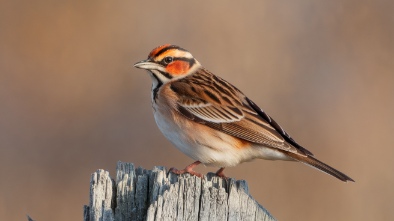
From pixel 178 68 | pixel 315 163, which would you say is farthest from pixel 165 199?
pixel 178 68

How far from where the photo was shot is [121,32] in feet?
43.1

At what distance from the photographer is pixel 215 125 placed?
8617 millimetres

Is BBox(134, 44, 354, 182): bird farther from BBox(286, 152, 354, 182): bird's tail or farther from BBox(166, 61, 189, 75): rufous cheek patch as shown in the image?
BBox(166, 61, 189, 75): rufous cheek patch

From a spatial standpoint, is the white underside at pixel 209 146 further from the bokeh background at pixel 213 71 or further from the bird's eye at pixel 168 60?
the bokeh background at pixel 213 71

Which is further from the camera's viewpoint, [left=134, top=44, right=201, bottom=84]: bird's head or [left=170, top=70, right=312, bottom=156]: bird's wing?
[left=134, top=44, right=201, bottom=84]: bird's head

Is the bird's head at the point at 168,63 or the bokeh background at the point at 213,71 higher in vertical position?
the bokeh background at the point at 213,71

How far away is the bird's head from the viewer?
8.84m

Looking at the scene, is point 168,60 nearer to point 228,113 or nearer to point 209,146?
point 228,113

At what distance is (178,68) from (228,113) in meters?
0.82

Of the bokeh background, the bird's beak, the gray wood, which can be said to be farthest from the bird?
the bokeh background

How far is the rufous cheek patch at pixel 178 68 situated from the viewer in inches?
356

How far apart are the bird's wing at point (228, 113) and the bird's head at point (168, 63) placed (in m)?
0.17

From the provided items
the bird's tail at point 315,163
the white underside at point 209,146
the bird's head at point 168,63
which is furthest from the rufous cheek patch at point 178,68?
the bird's tail at point 315,163

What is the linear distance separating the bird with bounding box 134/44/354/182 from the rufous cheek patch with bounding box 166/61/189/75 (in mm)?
140
